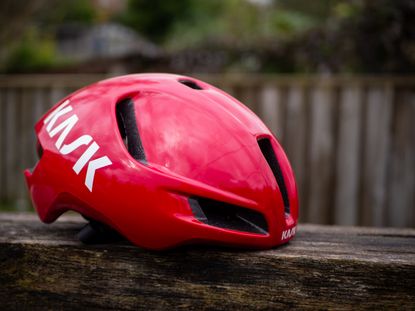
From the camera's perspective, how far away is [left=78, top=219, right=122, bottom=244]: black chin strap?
1.41 meters

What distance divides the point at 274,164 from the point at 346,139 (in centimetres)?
283

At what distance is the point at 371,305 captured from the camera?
1190 millimetres

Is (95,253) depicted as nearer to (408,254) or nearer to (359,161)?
(408,254)

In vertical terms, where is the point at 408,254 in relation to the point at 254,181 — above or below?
below

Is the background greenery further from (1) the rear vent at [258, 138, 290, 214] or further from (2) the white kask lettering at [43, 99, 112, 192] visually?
(2) the white kask lettering at [43, 99, 112, 192]

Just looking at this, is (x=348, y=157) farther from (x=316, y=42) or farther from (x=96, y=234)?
(x=96, y=234)

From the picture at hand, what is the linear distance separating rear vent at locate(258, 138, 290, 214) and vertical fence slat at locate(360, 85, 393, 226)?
9.27 ft

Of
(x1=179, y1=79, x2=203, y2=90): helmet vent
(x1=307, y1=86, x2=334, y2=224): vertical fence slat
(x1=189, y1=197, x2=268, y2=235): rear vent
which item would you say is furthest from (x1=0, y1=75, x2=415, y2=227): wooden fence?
(x1=189, y1=197, x2=268, y2=235): rear vent

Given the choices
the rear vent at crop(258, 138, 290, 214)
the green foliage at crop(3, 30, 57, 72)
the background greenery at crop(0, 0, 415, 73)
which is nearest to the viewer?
the rear vent at crop(258, 138, 290, 214)

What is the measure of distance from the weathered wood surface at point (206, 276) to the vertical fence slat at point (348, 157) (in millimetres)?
2811

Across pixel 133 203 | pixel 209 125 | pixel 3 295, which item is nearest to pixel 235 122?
pixel 209 125

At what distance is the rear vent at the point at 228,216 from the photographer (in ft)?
4.42

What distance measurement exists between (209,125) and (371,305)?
577mm

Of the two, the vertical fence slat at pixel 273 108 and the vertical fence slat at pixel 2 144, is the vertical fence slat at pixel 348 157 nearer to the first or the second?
Result: the vertical fence slat at pixel 273 108
